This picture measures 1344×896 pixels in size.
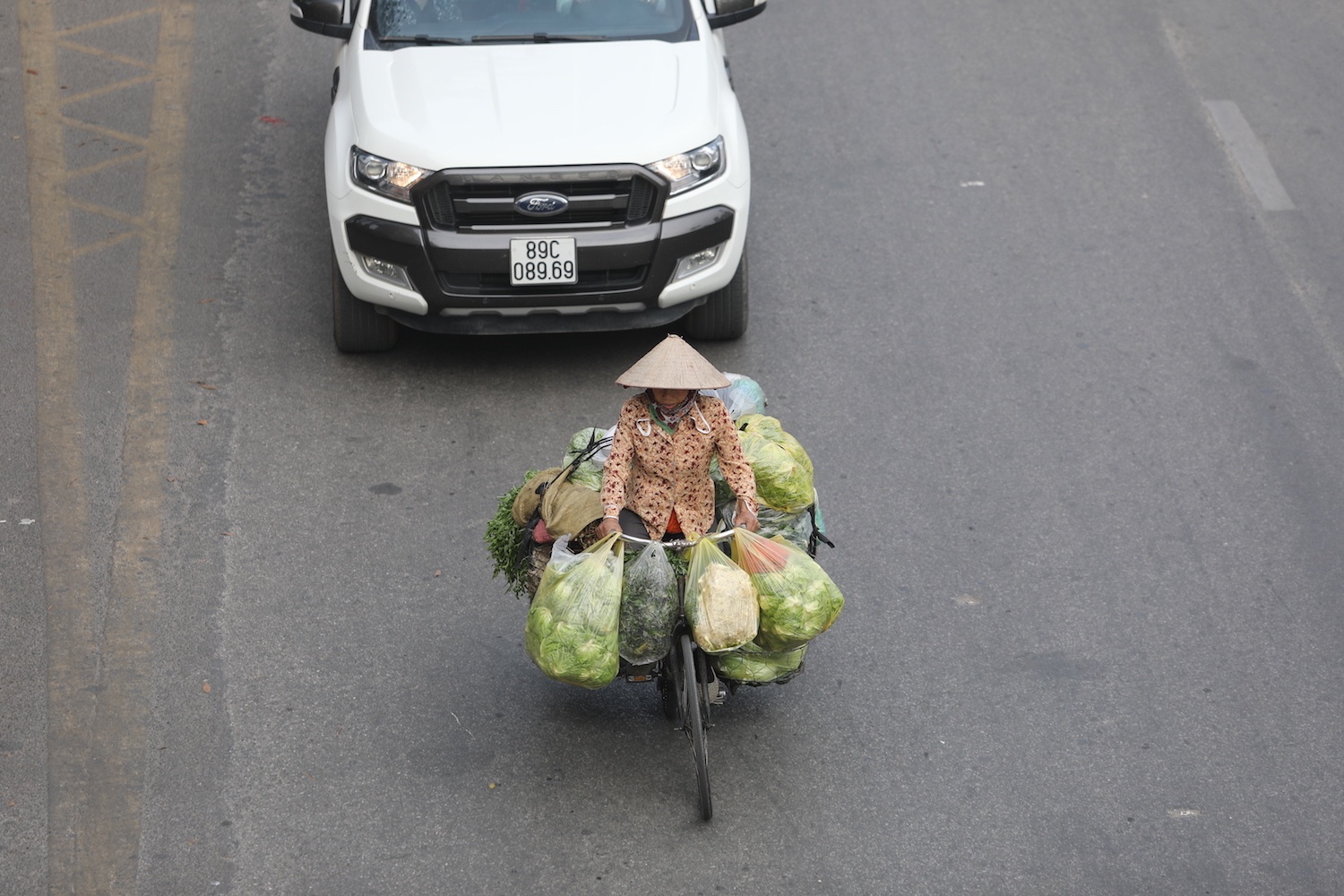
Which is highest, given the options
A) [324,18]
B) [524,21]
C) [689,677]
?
[524,21]

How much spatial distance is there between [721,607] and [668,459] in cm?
65

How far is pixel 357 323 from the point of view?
8.59m

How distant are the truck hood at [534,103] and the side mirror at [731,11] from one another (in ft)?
1.44

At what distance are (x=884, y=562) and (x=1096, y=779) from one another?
5.12ft

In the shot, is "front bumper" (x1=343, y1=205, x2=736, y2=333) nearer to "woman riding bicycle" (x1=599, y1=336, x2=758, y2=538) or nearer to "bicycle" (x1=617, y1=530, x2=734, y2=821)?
"woman riding bicycle" (x1=599, y1=336, x2=758, y2=538)

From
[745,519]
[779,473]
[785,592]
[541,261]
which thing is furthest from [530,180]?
[785,592]

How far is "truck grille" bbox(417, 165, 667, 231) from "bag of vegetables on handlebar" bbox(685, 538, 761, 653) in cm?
303

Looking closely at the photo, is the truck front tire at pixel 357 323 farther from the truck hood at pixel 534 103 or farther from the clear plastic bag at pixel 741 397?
the clear plastic bag at pixel 741 397

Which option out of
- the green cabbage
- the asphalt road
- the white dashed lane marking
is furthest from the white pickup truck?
the white dashed lane marking

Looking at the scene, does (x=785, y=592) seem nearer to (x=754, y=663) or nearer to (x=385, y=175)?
(x=754, y=663)

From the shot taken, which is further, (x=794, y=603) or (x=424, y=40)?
(x=424, y=40)

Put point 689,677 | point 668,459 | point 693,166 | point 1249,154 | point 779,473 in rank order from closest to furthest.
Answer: point 689,677, point 668,459, point 779,473, point 693,166, point 1249,154

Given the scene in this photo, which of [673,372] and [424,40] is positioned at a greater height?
[673,372]

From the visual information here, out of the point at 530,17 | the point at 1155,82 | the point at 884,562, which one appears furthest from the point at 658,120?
the point at 1155,82
